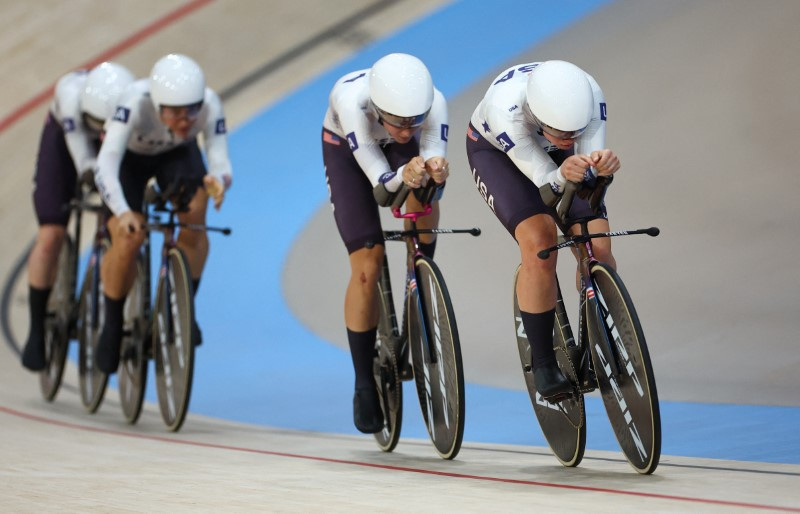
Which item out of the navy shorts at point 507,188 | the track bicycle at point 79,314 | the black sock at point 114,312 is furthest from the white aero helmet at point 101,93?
the navy shorts at point 507,188

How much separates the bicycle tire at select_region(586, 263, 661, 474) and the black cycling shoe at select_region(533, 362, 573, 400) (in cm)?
10

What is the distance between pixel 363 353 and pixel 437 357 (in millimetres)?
318

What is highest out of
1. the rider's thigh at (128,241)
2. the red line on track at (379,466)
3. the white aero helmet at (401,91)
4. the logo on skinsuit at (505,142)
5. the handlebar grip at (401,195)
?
the white aero helmet at (401,91)

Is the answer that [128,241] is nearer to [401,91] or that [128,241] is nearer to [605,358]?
[401,91]

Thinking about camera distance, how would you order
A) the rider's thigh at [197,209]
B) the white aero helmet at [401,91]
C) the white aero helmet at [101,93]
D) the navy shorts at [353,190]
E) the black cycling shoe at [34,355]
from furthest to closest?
the black cycling shoe at [34,355]
the white aero helmet at [101,93]
the rider's thigh at [197,209]
the navy shorts at [353,190]
the white aero helmet at [401,91]

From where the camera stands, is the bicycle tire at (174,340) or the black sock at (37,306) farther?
the black sock at (37,306)

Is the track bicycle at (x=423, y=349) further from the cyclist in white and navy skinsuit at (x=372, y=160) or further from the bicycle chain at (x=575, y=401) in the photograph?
the bicycle chain at (x=575, y=401)

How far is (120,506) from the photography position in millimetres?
2912

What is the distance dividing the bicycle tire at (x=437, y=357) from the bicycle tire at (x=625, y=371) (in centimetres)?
52

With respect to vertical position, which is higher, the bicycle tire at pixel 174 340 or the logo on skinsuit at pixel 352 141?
the logo on skinsuit at pixel 352 141

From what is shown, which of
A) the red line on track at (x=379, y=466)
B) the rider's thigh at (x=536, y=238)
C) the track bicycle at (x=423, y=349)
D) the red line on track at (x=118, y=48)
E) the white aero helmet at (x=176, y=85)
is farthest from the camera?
the red line on track at (x=118, y=48)

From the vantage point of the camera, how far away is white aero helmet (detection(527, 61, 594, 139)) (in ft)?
10.3

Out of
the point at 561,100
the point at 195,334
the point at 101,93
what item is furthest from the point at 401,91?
the point at 101,93

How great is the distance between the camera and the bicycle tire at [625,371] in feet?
10.1
